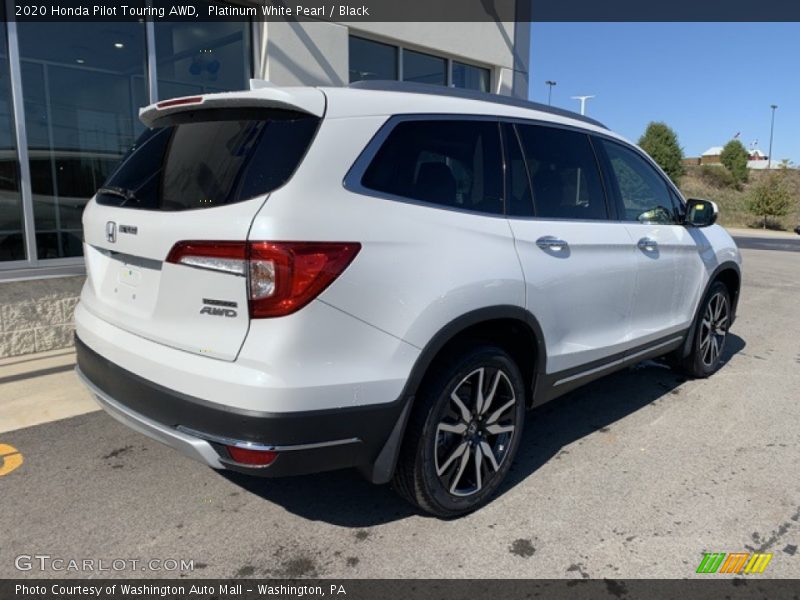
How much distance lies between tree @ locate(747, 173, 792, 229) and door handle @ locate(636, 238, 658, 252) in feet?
149

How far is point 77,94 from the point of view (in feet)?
20.3

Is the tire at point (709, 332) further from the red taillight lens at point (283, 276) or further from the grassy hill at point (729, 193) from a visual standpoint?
the grassy hill at point (729, 193)

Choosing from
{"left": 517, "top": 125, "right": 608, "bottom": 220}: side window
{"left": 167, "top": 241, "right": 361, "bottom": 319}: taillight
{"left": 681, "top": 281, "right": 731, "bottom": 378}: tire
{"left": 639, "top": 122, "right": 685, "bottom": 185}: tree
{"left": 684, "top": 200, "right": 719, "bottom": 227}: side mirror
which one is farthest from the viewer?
{"left": 639, "top": 122, "right": 685, "bottom": 185}: tree

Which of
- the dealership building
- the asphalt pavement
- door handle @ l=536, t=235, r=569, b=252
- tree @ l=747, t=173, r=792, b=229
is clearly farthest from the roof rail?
tree @ l=747, t=173, r=792, b=229

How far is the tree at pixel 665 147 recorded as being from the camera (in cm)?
5050

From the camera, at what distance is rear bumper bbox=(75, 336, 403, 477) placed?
2156 mm

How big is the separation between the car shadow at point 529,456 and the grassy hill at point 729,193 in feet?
141

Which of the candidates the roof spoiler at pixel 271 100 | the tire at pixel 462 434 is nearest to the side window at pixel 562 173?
the tire at pixel 462 434

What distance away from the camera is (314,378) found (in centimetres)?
217

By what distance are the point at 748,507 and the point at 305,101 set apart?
2822mm

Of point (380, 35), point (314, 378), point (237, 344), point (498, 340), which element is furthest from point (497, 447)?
point (380, 35)

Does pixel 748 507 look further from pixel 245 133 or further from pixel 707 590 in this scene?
pixel 245 133

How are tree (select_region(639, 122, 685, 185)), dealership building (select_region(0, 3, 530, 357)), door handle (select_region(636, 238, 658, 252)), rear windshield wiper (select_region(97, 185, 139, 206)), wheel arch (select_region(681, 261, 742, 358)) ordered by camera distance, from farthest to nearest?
tree (select_region(639, 122, 685, 185)) → dealership building (select_region(0, 3, 530, 357)) → wheel arch (select_region(681, 261, 742, 358)) → door handle (select_region(636, 238, 658, 252)) → rear windshield wiper (select_region(97, 185, 139, 206))

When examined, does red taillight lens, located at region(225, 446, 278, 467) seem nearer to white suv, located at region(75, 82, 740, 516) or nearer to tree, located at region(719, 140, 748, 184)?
white suv, located at region(75, 82, 740, 516)
